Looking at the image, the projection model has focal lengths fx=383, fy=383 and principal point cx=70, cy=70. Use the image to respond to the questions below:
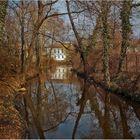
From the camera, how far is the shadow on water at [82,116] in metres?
15.1

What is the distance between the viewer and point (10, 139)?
40.1ft

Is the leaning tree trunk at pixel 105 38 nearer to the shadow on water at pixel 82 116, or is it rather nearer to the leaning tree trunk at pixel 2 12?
the shadow on water at pixel 82 116

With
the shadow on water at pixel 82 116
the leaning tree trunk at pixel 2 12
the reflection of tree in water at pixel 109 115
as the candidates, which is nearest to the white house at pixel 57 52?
the leaning tree trunk at pixel 2 12

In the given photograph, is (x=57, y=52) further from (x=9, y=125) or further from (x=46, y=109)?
(x=9, y=125)

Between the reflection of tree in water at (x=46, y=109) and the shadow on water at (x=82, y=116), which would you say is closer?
the shadow on water at (x=82, y=116)

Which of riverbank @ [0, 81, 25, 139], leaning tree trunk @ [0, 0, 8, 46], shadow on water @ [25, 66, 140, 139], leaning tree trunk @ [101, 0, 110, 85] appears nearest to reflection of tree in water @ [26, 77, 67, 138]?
shadow on water @ [25, 66, 140, 139]

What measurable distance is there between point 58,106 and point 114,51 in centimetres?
1870

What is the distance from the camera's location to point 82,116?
1920 cm

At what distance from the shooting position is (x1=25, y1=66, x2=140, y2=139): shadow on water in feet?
49.4

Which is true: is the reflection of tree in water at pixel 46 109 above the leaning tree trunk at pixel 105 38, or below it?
below

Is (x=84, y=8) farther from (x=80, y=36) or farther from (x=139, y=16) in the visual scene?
(x=80, y=36)

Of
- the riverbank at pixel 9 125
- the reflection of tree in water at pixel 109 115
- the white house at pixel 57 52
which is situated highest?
the white house at pixel 57 52

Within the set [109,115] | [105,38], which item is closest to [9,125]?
[109,115]

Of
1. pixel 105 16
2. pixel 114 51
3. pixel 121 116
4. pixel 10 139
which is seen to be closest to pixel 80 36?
pixel 114 51
